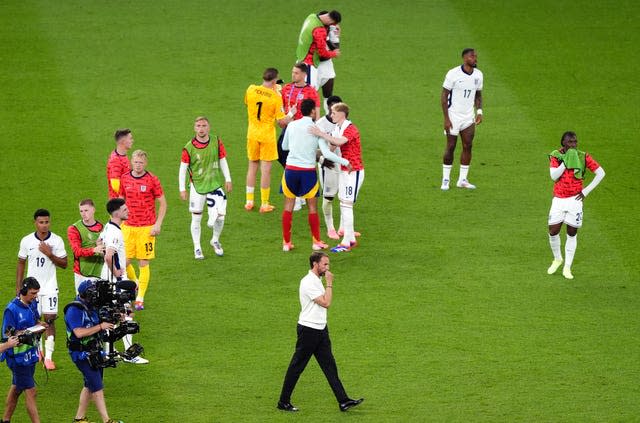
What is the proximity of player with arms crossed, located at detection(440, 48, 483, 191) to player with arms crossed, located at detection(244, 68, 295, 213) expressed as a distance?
8.78ft

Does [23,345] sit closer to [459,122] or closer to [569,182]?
[569,182]

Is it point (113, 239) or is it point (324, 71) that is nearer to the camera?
point (113, 239)

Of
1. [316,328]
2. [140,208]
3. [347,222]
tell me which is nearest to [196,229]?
[140,208]

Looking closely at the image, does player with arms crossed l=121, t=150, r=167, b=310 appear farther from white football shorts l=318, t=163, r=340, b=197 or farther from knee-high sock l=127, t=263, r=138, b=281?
white football shorts l=318, t=163, r=340, b=197

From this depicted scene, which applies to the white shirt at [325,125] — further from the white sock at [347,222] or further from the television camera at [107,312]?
the television camera at [107,312]

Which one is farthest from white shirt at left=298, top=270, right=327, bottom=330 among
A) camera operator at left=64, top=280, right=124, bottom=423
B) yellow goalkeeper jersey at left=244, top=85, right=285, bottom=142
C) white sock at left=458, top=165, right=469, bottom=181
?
white sock at left=458, top=165, right=469, bottom=181

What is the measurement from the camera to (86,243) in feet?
45.2

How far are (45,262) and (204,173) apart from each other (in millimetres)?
3282

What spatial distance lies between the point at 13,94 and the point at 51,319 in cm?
945

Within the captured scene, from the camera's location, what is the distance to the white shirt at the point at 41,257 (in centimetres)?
1372

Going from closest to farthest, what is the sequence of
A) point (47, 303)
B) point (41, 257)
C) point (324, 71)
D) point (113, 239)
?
point (113, 239) → point (41, 257) → point (47, 303) → point (324, 71)

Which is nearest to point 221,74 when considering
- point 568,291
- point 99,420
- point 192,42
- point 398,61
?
point 192,42

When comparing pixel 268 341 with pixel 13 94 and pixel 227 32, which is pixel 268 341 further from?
pixel 227 32

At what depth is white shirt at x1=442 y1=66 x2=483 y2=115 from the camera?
18781 mm
